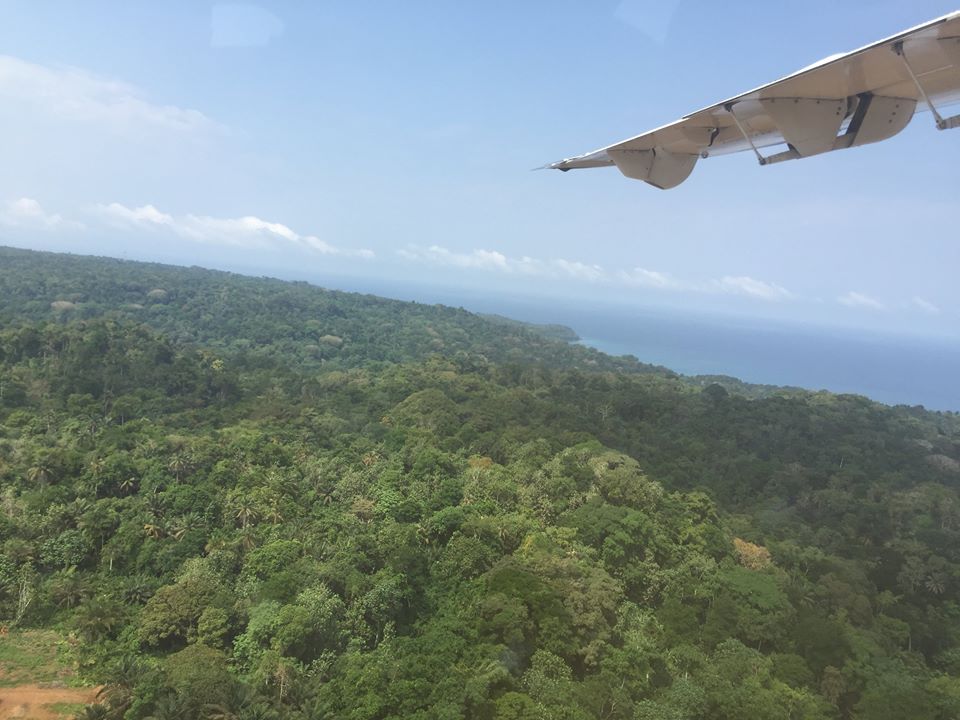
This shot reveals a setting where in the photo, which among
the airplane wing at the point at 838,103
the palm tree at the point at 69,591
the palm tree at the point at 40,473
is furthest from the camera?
the palm tree at the point at 40,473

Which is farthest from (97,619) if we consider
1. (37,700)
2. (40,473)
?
(40,473)

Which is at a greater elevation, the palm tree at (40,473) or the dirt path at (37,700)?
the palm tree at (40,473)

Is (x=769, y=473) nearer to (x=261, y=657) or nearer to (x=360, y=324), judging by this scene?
(x=261, y=657)

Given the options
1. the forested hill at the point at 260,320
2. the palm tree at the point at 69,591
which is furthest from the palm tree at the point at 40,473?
the forested hill at the point at 260,320

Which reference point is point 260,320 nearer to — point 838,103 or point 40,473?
point 40,473

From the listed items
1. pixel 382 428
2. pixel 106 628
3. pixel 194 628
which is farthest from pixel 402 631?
pixel 382 428

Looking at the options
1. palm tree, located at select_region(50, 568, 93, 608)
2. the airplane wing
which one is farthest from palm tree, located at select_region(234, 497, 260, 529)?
the airplane wing

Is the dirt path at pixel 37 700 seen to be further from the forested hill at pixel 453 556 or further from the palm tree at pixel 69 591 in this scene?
the palm tree at pixel 69 591
